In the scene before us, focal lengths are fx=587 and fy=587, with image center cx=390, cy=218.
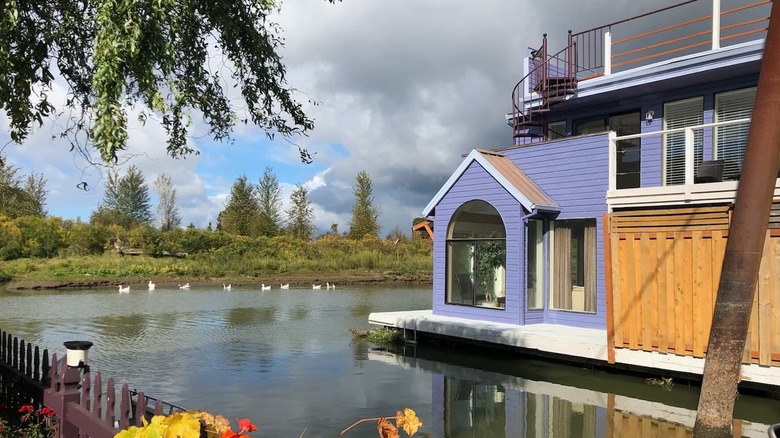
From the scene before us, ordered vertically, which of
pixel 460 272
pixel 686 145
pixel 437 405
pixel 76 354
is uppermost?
pixel 686 145

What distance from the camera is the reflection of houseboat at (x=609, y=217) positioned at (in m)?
8.82

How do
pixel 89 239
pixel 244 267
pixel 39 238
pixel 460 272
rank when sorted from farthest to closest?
1. pixel 89 239
2. pixel 244 267
3. pixel 39 238
4. pixel 460 272

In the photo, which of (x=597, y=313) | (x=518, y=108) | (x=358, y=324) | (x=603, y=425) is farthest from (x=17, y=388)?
(x=518, y=108)

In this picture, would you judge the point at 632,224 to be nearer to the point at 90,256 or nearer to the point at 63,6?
the point at 63,6

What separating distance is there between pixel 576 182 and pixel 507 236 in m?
1.83

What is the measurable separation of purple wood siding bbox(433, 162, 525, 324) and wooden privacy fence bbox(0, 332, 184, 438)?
354 inches

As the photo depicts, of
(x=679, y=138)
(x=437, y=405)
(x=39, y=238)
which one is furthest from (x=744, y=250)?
(x=39, y=238)

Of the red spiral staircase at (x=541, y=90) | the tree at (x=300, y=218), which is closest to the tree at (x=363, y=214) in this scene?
the tree at (x=300, y=218)

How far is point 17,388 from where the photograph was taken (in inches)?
227

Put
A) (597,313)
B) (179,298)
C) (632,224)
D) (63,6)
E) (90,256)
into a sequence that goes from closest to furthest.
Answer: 1. (63,6)
2. (632,224)
3. (597,313)
4. (179,298)
5. (90,256)

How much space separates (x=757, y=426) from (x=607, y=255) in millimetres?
3330

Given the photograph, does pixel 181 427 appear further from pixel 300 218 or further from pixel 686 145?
pixel 300 218

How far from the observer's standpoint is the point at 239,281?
31.2 meters

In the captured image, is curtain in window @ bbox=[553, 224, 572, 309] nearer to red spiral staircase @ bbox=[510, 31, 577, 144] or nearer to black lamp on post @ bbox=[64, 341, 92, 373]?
red spiral staircase @ bbox=[510, 31, 577, 144]
